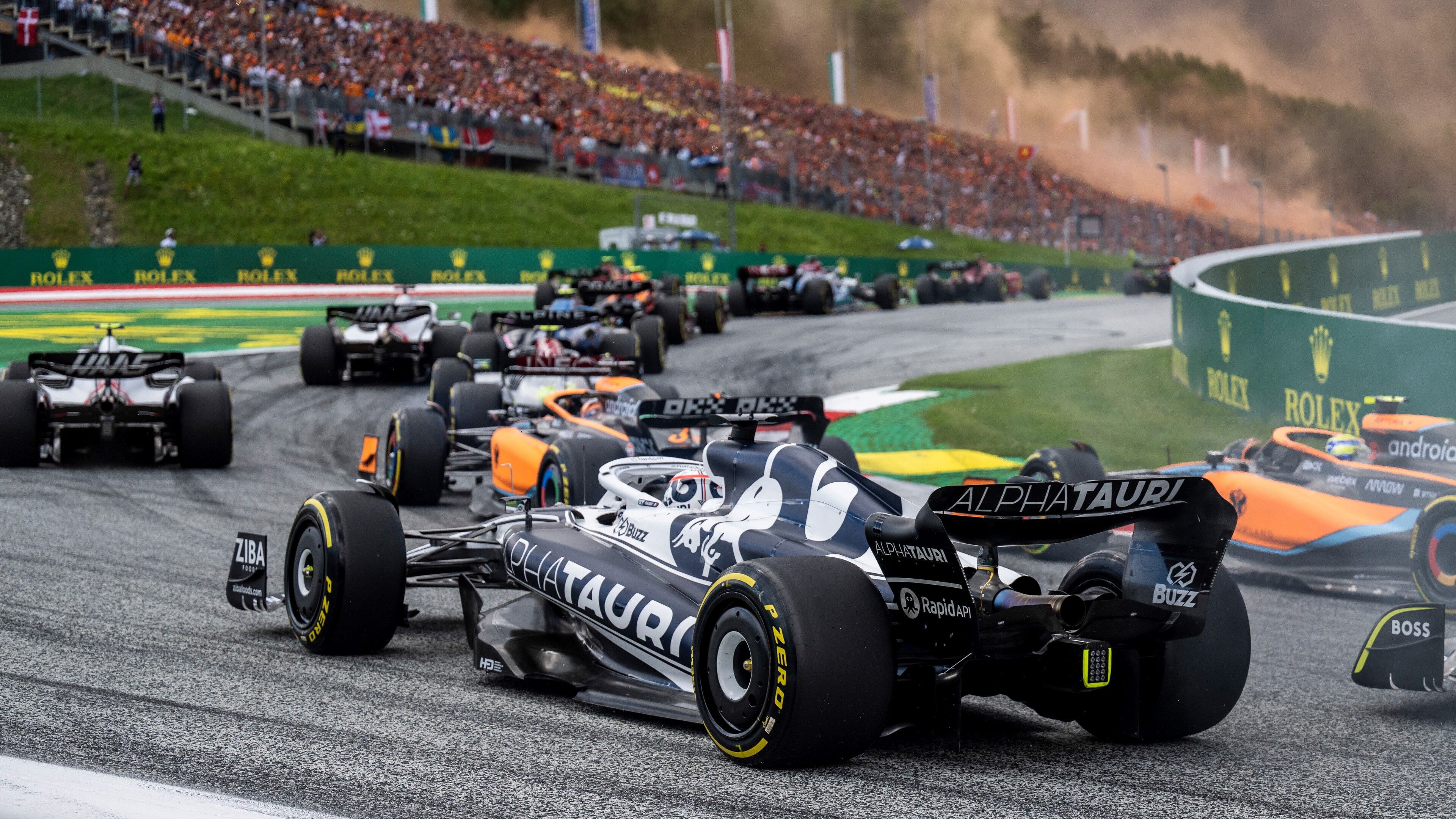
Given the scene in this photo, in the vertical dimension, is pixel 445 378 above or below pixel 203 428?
above

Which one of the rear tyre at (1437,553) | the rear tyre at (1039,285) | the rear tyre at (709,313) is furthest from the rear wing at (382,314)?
the rear tyre at (1039,285)

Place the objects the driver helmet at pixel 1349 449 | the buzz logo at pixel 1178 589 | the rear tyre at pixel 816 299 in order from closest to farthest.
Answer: the buzz logo at pixel 1178 589 → the driver helmet at pixel 1349 449 → the rear tyre at pixel 816 299

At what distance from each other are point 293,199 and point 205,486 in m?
33.4

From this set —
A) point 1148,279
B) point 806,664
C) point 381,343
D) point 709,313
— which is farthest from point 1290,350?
point 1148,279

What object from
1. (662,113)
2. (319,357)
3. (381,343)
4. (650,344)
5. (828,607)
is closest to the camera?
(828,607)

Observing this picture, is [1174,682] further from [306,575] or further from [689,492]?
[306,575]

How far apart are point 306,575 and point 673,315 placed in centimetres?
2030

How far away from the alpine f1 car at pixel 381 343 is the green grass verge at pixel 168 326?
4118 mm

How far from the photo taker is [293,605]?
6797 millimetres

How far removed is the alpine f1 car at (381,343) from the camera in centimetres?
2067

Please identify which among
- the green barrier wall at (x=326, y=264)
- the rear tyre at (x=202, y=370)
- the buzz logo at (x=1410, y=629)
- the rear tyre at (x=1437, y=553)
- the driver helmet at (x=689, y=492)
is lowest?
the rear tyre at (x=1437, y=553)

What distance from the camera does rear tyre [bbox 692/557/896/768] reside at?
440cm

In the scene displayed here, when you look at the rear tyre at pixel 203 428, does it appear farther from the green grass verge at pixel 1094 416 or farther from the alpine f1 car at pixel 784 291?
the alpine f1 car at pixel 784 291

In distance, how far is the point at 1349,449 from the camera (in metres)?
9.18
